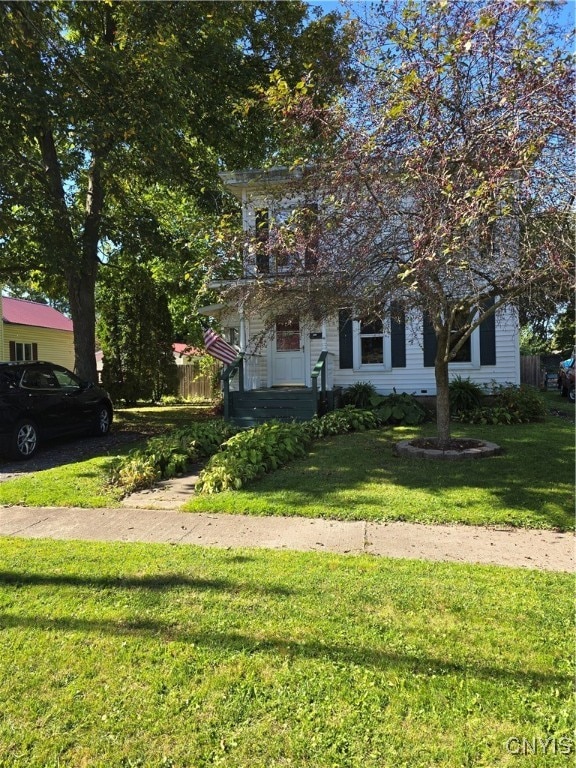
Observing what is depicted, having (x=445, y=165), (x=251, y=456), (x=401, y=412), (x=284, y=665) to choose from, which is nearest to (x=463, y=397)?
(x=401, y=412)

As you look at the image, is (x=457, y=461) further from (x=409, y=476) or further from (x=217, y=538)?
(x=217, y=538)

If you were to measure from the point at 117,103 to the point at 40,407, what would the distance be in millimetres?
5967

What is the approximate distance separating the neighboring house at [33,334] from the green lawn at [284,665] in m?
24.5

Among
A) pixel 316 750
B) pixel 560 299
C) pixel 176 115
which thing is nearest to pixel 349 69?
pixel 560 299

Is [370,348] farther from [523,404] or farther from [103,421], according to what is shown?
[103,421]

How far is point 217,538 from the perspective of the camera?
197 inches

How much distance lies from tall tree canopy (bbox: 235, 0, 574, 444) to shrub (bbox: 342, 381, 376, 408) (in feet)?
19.5

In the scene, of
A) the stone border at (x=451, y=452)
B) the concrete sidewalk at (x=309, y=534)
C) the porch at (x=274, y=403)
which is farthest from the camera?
the porch at (x=274, y=403)

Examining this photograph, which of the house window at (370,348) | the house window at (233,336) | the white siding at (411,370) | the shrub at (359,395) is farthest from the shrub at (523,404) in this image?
the house window at (233,336)

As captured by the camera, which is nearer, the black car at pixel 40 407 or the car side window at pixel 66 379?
the black car at pixel 40 407

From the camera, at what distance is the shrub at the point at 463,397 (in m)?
12.0

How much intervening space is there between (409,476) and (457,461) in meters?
1.14

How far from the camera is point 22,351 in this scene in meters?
27.3

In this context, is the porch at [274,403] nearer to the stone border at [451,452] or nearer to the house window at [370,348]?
the house window at [370,348]
